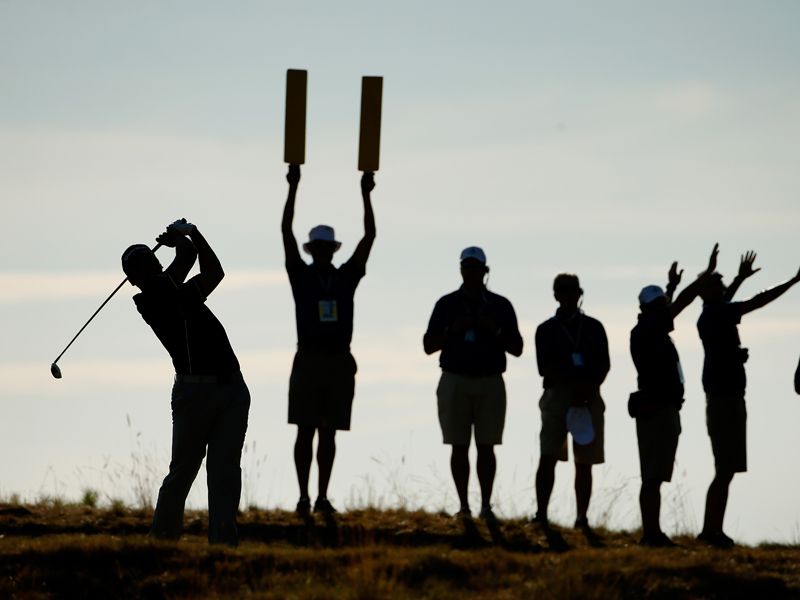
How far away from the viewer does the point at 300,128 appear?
16.3 metres

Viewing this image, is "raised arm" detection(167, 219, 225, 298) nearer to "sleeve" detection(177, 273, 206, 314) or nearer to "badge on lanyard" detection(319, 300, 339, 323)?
"sleeve" detection(177, 273, 206, 314)

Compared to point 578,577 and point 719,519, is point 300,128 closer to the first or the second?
point 719,519

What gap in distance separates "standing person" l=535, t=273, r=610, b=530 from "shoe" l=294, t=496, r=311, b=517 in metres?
2.03

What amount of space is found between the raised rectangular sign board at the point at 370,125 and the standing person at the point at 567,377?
219cm

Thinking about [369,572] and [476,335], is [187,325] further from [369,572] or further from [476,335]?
[476,335]

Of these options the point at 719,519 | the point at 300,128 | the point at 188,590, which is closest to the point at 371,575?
the point at 188,590

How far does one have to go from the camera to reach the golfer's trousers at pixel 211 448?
12734mm

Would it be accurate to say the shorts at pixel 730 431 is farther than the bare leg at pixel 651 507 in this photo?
Yes

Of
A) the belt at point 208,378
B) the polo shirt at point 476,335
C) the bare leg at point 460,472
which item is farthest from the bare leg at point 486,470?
the belt at point 208,378

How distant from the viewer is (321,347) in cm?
1579

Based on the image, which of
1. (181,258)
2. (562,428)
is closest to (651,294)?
(562,428)

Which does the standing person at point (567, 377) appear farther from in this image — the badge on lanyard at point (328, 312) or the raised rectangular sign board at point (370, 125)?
the raised rectangular sign board at point (370, 125)

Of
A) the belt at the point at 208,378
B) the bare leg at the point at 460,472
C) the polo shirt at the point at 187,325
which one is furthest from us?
the bare leg at the point at 460,472

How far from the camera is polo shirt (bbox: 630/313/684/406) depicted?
14469mm
